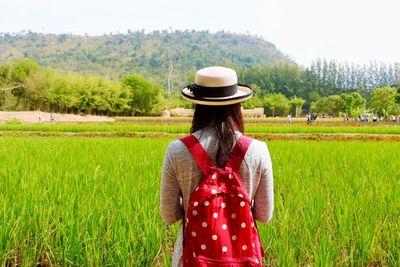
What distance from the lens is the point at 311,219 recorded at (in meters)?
3.39

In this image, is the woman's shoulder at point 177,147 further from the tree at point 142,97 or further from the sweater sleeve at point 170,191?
the tree at point 142,97

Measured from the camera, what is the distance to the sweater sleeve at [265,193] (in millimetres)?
1757

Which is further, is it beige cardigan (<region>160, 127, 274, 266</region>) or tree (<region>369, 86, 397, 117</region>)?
tree (<region>369, 86, 397, 117</region>)

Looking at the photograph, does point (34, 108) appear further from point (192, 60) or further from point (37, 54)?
point (37, 54)

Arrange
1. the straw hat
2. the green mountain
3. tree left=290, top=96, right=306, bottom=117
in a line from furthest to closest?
1. the green mountain
2. tree left=290, top=96, right=306, bottom=117
3. the straw hat

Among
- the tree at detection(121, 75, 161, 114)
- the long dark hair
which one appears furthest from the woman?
the tree at detection(121, 75, 161, 114)

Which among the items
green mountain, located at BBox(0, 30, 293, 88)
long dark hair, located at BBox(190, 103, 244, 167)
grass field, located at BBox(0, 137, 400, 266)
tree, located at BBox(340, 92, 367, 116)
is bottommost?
green mountain, located at BBox(0, 30, 293, 88)

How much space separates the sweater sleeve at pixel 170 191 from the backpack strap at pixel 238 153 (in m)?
0.21

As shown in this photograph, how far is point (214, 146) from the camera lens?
1729mm

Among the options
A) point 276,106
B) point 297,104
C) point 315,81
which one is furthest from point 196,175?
point 315,81

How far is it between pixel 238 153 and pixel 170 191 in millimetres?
312

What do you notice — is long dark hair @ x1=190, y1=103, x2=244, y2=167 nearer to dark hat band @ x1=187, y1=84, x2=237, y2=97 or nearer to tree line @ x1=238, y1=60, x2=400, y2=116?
dark hat band @ x1=187, y1=84, x2=237, y2=97

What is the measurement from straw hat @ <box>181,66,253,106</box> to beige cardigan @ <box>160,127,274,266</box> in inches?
4.5

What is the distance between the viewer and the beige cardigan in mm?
1721
